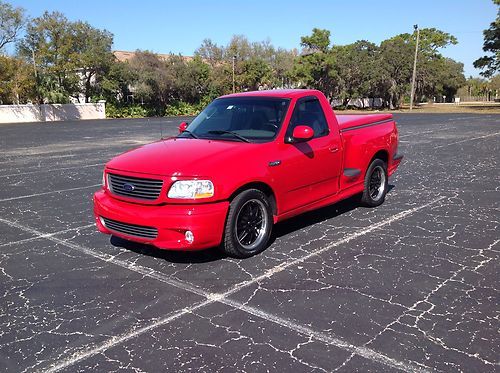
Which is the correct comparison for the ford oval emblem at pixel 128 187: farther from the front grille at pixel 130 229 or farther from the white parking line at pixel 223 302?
the white parking line at pixel 223 302

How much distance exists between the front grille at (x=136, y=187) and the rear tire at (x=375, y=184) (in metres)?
3.59

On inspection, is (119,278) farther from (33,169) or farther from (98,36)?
(98,36)

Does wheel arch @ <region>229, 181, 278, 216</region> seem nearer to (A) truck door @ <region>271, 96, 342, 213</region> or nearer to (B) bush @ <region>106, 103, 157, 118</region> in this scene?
(A) truck door @ <region>271, 96, 342, 213</region>

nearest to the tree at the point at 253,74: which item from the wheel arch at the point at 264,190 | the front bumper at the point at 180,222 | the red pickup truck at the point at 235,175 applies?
the red pickup truck at the point at 235,175

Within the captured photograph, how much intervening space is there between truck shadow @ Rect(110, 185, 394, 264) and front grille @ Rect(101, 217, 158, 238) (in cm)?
51

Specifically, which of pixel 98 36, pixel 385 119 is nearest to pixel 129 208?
pixel 385 119

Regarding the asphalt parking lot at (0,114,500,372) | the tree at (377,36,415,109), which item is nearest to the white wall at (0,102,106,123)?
the tree at (377,36,415,109)

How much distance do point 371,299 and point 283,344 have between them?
1.09m

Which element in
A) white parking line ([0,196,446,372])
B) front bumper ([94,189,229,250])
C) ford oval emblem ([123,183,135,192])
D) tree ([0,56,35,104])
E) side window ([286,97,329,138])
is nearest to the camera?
white parking line ([0,196,446,372])

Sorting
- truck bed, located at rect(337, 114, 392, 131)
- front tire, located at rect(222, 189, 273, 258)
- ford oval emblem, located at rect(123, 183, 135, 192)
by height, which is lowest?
front tire, located at rect(222, 189, 273, 258)

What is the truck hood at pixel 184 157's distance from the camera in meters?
4.62

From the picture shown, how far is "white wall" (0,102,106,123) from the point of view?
151ft

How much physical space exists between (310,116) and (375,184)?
202 cm

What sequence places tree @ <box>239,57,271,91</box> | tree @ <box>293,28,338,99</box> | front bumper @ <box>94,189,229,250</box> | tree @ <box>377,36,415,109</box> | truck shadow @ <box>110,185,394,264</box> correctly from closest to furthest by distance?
1. front bumper @ <box>94,189,229,250</box>
2. truck shadow @ <box>110,185,394,264</box>
3. tree @ <box>377,36,415,109</box>
4. tree @ <box>293,28,338,99</box>
5. tree @ <box>239,57,271,91</box>
